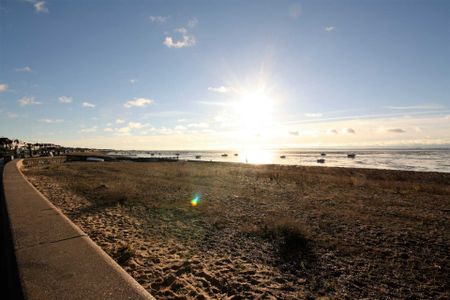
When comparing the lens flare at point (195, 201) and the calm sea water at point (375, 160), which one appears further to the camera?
the calm sea water at point (375, 160)

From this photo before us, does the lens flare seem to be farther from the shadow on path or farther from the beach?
the shadow on path

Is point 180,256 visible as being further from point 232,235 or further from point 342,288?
point 342,288

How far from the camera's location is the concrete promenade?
313 cm

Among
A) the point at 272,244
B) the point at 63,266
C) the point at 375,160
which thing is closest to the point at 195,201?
the point at 272,244

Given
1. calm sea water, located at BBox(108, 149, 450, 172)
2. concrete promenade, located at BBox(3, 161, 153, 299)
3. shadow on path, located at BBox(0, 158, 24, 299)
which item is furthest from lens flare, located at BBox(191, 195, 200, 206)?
calm sea water, located at BBox(108, 149, 450, 172)

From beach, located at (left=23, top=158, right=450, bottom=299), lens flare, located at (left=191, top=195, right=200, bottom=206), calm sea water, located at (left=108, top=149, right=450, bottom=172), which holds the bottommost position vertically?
beach, located at (left=23, top=158, right=450, bottom=299)

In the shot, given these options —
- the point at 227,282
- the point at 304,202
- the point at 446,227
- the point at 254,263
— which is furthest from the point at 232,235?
the point at 446,227

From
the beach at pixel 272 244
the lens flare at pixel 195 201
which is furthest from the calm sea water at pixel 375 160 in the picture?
the lens flare at pixel 195 201

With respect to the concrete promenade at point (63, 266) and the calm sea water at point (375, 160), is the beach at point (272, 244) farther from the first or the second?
the calm sea water at point (375, 160)

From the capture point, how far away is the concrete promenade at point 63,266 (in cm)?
313

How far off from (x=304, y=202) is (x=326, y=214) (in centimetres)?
240

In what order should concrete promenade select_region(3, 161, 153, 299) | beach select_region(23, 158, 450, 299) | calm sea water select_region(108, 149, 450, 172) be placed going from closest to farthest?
Result: concrete promenade select_region(3, 161, 153, 299), beach select_region(23, 158, 450, 299), calm sea water select_region(108, 149, 450, 172)

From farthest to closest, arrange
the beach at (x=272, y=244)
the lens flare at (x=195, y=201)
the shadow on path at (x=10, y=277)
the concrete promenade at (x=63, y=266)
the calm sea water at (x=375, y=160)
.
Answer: the calm sea water at (x=375, y=160) < the lens flare at (x=195, y=201) < the beach at (x=272, y=244) < the shadow on path at (x=10, y=277) < the concrete promenade at (x=63, y=266)

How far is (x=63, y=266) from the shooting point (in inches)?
149
